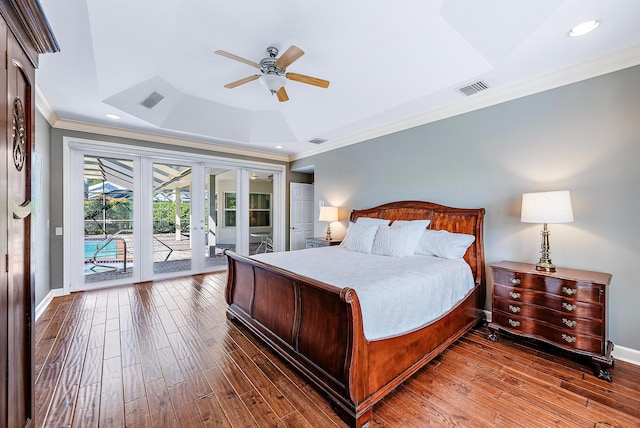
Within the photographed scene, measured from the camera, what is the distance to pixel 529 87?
9.48 feet

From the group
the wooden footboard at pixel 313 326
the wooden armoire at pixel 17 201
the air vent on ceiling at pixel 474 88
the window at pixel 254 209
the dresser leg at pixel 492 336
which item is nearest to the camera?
the wooden armoire at pixel 17 201

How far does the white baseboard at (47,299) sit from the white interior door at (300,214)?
166 inches

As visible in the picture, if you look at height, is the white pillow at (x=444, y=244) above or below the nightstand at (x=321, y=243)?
above

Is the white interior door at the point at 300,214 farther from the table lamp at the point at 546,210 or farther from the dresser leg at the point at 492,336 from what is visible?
the table lamp at the point at 546,210

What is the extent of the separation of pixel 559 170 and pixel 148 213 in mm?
5993

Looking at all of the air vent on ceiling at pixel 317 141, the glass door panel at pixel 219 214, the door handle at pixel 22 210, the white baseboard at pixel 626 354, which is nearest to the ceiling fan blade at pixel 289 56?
the door handle at pixel 22 210

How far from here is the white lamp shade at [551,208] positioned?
239cm

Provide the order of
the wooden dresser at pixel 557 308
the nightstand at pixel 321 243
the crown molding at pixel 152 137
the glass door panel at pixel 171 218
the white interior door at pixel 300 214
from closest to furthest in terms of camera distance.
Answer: the wooden dresser at pixel 557 308, the crown molding at pixel 152 137, the nightstand at pixel 321 243, the glass door panel at pixel 171 218, the white interior door at pixel 300 214

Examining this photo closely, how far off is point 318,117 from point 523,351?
3851mm

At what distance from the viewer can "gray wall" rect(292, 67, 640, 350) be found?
94.5 inches

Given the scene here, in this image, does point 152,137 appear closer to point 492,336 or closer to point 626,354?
point 492,336

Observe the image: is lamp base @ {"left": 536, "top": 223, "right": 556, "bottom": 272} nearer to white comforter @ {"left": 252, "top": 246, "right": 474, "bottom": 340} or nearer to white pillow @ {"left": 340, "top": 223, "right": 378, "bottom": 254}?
white comforter @ {"left": 252, "top": 246, "right": 474, "bottom": 340}

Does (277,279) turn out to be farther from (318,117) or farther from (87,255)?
(87,255)

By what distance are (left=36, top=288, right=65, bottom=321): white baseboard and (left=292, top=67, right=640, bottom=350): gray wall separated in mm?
5086
